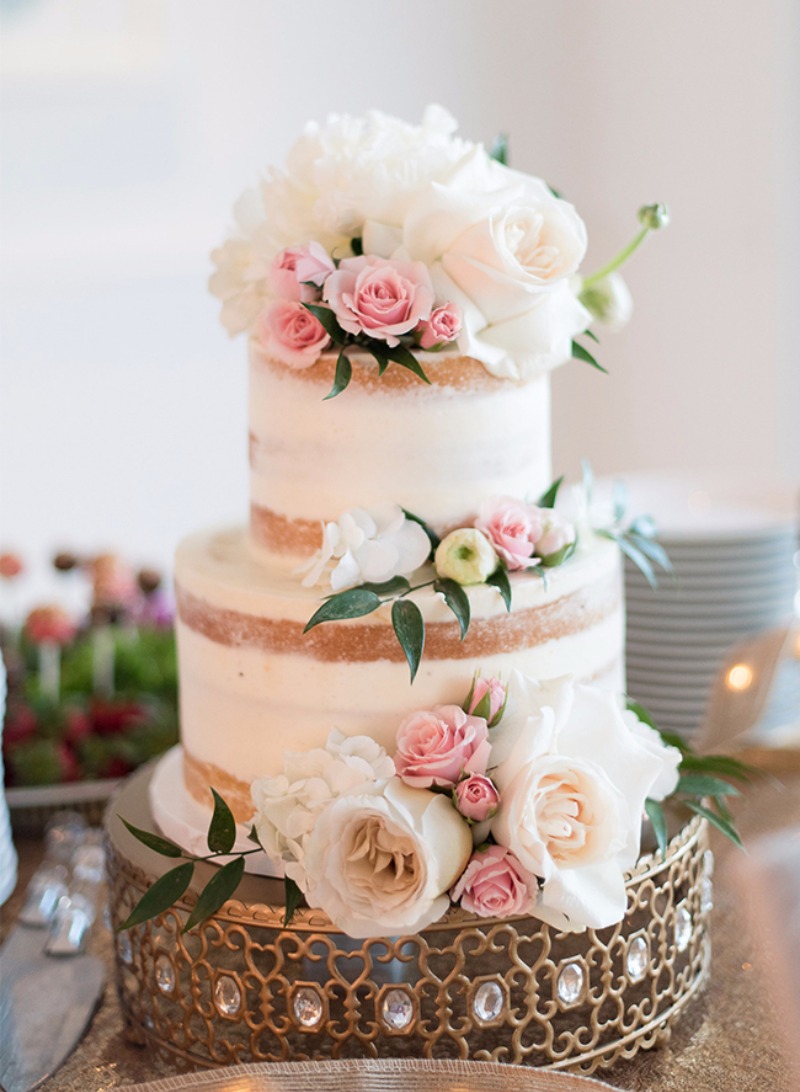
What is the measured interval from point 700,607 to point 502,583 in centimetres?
63

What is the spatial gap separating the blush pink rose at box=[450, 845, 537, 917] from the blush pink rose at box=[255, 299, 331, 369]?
0.41 m

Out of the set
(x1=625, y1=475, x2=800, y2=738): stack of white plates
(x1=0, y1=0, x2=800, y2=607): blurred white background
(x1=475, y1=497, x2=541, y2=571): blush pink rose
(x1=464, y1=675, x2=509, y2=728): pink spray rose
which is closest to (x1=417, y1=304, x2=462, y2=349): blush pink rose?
(x1=475, y1=497, x2=541, y2=571): blush pink rose

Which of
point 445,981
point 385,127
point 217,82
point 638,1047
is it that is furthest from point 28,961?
point 217,82

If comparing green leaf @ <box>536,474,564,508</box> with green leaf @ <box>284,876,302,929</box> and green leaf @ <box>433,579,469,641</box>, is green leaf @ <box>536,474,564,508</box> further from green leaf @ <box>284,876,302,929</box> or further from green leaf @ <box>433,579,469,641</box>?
green leaf @ <box>284,876,302,929</box>

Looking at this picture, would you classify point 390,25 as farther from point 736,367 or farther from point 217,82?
point 736,367

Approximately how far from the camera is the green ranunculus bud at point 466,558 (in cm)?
101

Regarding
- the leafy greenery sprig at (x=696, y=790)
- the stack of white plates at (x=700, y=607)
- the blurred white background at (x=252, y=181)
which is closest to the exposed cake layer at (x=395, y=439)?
the leafy greenery sprig at (x=696, y=790)

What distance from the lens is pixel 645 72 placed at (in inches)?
118

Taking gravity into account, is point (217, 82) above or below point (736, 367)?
above

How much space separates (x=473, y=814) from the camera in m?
0.95

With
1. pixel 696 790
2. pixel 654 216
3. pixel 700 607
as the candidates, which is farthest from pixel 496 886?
pixel 700 607

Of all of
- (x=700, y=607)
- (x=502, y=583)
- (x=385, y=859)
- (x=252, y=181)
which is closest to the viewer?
(x=385, y=859)

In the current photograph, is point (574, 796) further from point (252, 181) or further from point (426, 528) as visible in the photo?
point (252, 181)

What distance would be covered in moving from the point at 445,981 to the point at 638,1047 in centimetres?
20
